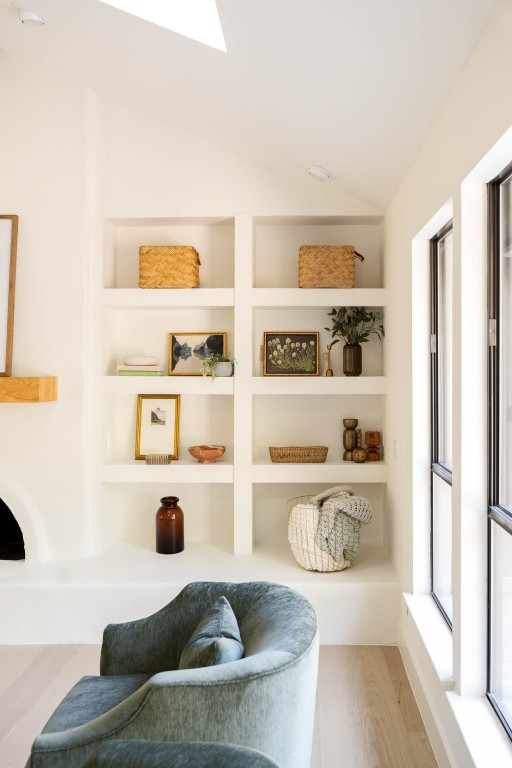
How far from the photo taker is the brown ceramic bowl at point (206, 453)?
4211mm

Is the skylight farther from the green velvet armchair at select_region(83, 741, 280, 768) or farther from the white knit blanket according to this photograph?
the green velvet armchair at select_region(83, 741, 280, 768)

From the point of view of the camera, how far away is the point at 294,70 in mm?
2674

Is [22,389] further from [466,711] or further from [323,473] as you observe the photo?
[466,711]

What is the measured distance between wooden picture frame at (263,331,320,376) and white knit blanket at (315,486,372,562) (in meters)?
0.89

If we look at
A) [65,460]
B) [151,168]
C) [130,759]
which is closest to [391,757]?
[130,759]

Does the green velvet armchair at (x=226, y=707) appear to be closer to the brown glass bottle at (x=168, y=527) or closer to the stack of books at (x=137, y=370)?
the brown glass bottle at (x=168, y=527)

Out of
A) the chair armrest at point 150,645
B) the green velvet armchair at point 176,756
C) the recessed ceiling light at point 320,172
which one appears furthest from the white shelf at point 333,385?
the green velvet armchair at point 176,756

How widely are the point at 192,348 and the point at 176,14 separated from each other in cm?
207

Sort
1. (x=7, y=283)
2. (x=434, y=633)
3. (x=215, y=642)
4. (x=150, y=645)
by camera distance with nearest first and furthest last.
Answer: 1. (x=215, y=642)
2. (x=150, y=645)
3. (x=434, y=633)
4. (x=7, y=283)

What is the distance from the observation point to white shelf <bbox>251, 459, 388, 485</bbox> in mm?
4148

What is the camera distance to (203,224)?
4.43 m

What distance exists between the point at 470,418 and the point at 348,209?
221 cm

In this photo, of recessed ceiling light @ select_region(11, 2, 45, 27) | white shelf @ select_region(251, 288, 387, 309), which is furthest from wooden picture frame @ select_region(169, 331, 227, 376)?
recessed ceiling light @ select_region(11, 2, 45, 27)

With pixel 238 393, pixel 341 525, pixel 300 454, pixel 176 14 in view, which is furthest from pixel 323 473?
pixel 176 14
